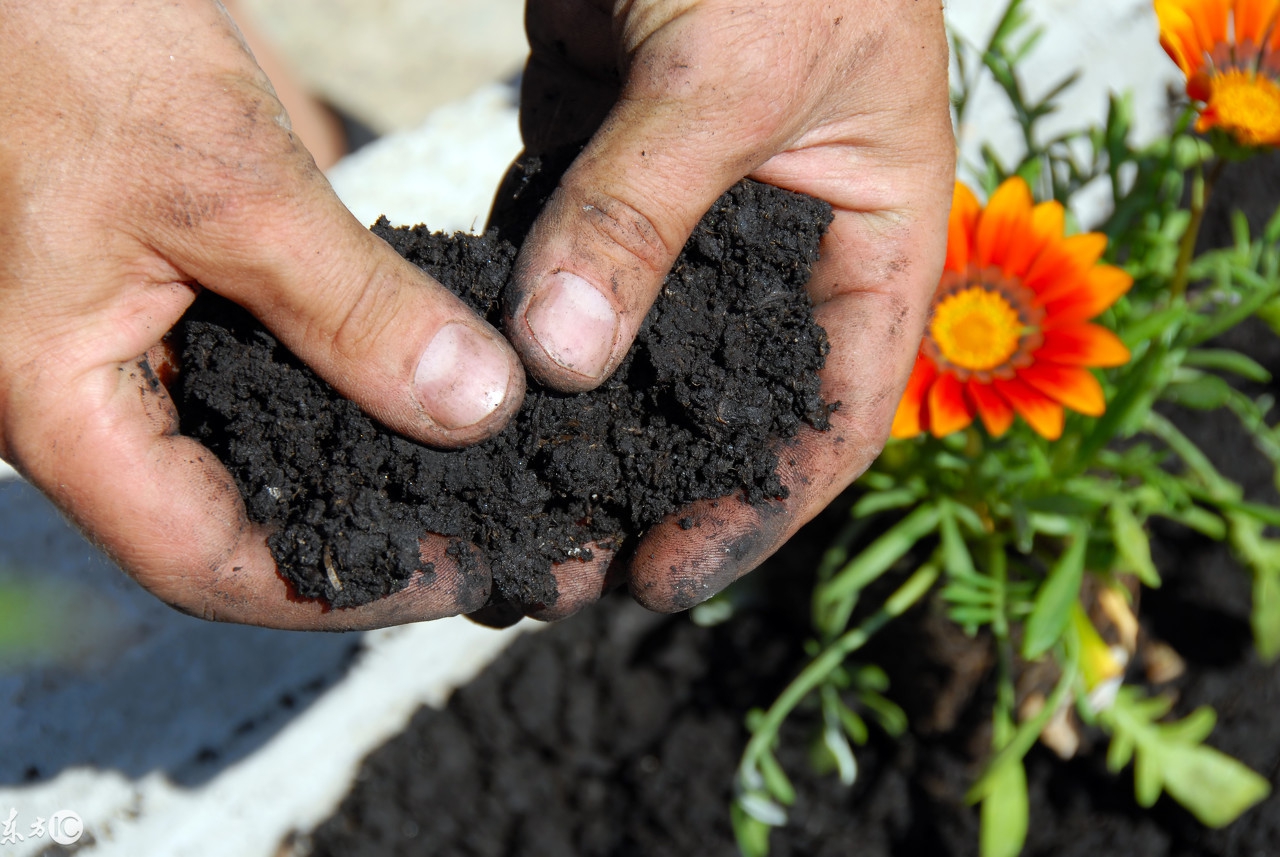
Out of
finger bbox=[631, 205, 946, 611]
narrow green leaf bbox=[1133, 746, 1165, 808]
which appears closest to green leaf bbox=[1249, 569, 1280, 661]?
narrow green leaf bbox=[1133, 746, 1165, 808]

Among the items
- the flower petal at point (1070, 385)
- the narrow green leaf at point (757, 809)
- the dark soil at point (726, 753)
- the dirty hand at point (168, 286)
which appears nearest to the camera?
the dirty hand at point (168, 286)

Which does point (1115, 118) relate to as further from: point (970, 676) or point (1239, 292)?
point (970, 676)

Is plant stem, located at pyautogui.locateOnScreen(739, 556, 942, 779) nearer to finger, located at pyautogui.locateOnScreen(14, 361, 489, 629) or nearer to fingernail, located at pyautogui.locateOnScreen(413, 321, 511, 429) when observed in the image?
finger, located at pyautogui.locateOnScreen(14, 361, 489, 629)

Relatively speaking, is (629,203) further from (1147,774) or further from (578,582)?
(1147,774)

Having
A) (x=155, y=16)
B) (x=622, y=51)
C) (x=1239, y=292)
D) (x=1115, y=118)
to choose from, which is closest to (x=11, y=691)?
(x=155, y=16)

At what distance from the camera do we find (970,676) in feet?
6.05

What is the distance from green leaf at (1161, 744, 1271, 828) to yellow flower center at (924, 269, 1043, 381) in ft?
2.61

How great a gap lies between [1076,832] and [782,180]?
144 cm

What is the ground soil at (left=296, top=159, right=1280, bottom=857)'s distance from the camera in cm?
189

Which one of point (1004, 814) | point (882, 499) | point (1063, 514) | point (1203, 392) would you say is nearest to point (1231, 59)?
point (1203, 392)

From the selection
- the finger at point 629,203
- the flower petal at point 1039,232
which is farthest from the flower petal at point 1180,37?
the finger at point 629,203

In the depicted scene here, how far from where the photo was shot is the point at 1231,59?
1502 millimetres

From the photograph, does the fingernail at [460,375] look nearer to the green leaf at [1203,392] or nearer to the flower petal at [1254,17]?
the green leaf at [1203,392]

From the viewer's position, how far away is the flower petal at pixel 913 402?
1433 mm
